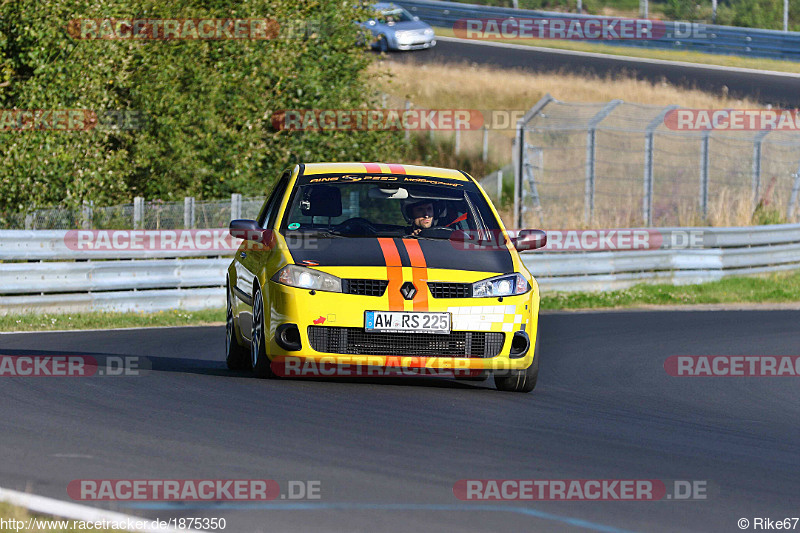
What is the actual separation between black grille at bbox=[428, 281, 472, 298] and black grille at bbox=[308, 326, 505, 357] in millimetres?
247

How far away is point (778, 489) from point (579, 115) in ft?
67.1

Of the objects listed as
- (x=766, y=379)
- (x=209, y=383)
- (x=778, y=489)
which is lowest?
(x=766, y=379)

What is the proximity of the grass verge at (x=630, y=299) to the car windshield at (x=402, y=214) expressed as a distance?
5.80 meters

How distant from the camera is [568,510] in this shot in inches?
210

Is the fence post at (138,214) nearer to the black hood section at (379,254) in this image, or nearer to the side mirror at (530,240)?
the black hood section at (379,254)

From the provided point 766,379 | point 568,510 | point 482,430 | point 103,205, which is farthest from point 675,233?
point 568,510

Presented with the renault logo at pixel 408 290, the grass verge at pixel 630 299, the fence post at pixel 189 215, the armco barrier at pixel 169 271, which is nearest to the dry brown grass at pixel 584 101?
the armco barrier at pixel 169 271

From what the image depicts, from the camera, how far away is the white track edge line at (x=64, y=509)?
4786mm

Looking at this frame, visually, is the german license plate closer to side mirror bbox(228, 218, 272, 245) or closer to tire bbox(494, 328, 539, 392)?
tire bbox(494, 328, 539, 392)

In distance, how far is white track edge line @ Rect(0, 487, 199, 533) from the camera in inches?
188

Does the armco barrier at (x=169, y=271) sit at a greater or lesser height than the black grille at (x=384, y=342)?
lesser

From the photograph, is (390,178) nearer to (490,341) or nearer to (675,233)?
(490,341)

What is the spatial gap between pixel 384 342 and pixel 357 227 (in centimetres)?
125

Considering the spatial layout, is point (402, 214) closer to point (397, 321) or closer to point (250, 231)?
point (250, 231)
